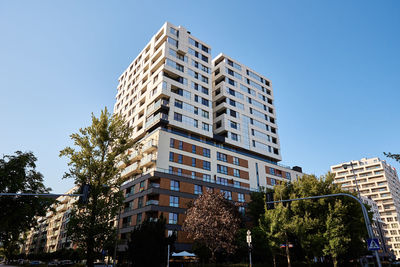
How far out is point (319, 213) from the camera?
1363 inches

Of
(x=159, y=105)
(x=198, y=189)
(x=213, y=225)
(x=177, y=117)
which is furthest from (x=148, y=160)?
(x=213, y=225)

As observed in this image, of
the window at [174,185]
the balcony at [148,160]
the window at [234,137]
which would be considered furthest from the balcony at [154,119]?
the window at [234,137]

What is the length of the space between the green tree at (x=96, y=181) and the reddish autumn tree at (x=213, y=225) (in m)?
10.2

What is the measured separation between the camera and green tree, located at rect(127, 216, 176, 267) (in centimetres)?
2680

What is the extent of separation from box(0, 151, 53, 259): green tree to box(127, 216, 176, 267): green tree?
37.1ft

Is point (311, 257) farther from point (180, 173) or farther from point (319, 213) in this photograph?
point (180, 173)

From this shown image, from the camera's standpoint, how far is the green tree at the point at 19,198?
27797mm

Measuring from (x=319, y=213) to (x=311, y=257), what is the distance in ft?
27.9

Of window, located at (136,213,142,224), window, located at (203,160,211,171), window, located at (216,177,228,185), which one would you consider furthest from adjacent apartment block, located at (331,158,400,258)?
window, located at (136,213,142,224)

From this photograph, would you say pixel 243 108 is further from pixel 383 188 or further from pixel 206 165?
pixel 383 188

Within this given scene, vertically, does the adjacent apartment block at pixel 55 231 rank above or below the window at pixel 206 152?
below

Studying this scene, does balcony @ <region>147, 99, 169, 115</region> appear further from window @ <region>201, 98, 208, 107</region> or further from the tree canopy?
the tree canopy

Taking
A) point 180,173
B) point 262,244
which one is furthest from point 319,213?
point 180,173

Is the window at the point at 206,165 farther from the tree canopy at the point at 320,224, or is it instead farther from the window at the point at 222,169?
the tree canopy at the point at 320,224
